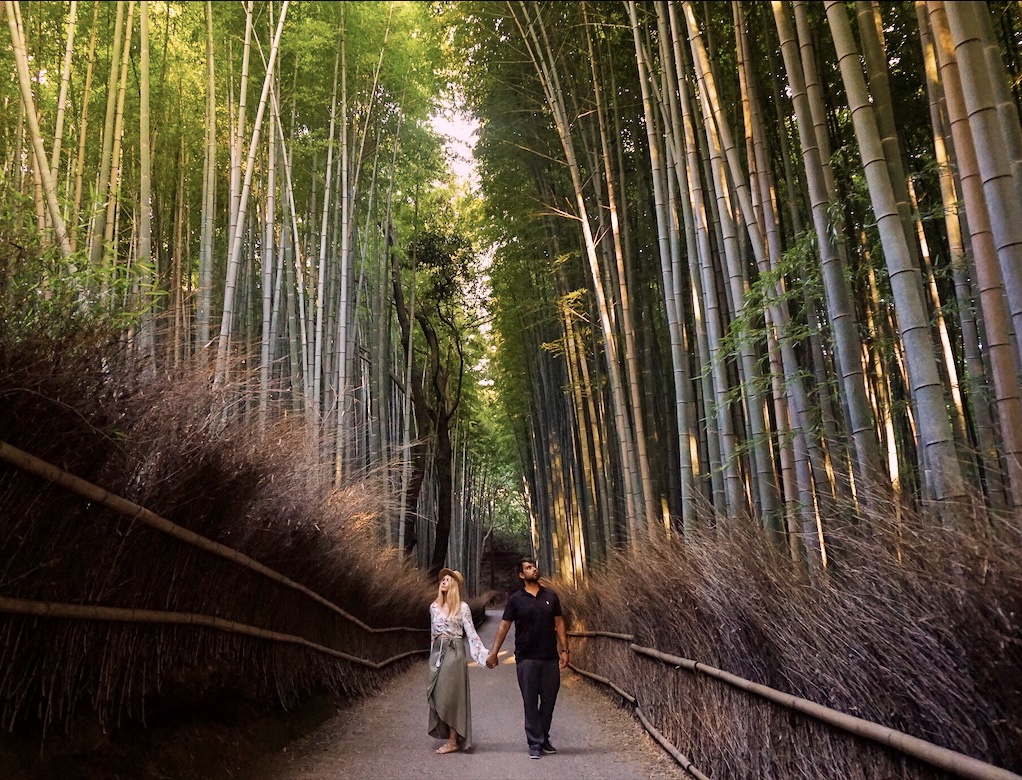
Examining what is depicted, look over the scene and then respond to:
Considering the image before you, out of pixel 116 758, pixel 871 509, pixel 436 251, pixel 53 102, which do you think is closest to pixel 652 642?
pixel 871 509

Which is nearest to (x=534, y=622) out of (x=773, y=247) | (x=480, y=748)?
(x=480, y=748)

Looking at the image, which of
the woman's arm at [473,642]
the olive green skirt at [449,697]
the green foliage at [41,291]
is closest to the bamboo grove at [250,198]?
the green foliage at [41,291]

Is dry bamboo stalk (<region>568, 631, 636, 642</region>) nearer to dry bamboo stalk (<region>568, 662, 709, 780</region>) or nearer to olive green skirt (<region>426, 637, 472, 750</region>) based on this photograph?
dry bamboo stalk (<region>568, 662, 709, 780</region>)

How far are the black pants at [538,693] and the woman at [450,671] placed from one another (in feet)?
0.81

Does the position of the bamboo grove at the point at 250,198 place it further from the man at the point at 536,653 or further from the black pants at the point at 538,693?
the black pants at the point at 538,693

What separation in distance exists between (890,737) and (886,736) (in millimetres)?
19

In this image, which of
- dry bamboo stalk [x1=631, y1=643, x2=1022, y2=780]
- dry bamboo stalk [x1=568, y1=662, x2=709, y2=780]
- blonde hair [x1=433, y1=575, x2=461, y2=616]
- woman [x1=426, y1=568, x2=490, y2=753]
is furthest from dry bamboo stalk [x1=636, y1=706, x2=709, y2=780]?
blonde hair [x1=433, y1=575, x2=461, y2=616]

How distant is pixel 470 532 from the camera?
68.3 ft

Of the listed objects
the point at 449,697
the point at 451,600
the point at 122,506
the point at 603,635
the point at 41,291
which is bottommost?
the point at 449,697

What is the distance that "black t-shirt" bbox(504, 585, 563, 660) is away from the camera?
3.65m

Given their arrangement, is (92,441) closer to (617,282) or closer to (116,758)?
(116,758)

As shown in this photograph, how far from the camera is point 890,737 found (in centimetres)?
164

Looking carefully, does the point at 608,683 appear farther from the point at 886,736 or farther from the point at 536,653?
the point at 886,736

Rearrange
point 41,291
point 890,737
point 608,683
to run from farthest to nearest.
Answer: point 608,683, point 41,291, point 890,737
